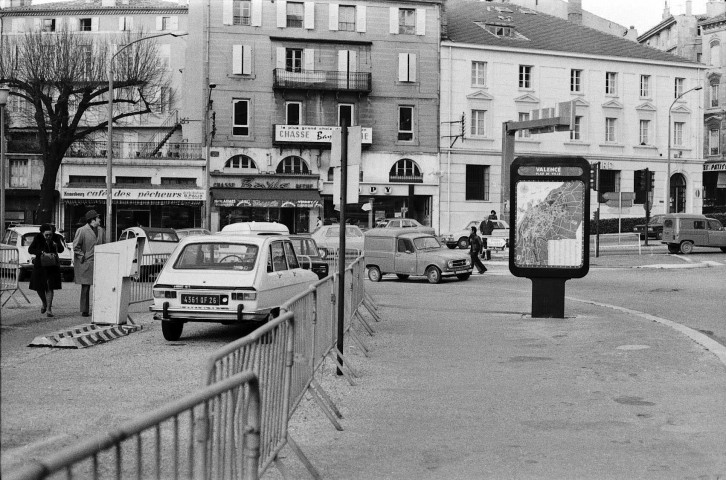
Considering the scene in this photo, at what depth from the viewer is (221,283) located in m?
13.7

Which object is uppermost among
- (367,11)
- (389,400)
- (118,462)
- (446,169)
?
(367,11)

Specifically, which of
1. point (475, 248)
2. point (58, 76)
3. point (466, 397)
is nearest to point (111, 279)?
point (466, 397)

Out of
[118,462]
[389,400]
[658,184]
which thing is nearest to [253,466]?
[118,462]

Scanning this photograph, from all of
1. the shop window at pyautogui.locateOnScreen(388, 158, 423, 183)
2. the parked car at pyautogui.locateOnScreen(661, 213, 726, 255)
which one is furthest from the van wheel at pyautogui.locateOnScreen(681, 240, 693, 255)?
the shop window at pyautogui.locateOnScreen(388, 158, 423, 183)

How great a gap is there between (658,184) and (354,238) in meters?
30.8

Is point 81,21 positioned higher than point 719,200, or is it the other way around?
point 81,21

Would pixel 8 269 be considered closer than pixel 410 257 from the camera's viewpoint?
Yes

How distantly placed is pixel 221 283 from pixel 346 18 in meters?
46.0

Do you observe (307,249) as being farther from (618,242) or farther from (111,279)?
(618,242)

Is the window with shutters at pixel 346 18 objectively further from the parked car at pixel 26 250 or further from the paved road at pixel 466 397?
the paved road at pixel 466 397

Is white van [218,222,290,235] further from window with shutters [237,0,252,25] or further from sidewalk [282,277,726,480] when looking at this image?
Result: window with shutters [237,0,252,25]

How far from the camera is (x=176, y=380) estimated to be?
1055 centimetres

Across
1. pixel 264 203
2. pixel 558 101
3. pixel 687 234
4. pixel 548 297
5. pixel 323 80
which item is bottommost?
pixel 548 297

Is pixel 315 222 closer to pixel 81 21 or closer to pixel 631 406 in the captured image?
pixel 81 21
